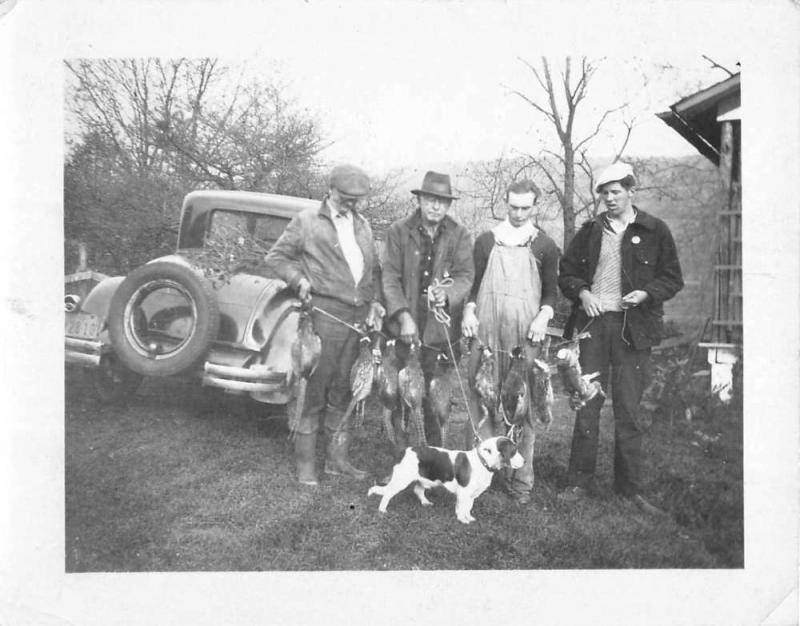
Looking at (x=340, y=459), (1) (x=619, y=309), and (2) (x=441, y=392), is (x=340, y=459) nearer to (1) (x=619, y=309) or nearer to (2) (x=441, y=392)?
(2) (x=441, y=392)

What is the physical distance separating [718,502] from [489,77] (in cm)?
315

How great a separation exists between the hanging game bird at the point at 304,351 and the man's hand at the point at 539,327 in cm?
137

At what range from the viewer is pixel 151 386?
4137 millimetres

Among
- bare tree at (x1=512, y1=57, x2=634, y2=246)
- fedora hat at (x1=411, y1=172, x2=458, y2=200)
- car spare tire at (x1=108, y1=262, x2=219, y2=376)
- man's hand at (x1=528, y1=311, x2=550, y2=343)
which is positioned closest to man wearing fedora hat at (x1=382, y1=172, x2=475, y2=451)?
fedora hat at (x1=411, y1=172, x2=458, y2=200)

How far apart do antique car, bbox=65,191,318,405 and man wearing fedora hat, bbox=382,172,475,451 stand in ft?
2.24

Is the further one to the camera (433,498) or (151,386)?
(151,386)

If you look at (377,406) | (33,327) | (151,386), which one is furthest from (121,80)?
(377,406)

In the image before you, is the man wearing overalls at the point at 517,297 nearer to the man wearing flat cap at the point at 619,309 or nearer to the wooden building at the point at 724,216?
the man wearing flat cap at the point at 619,309

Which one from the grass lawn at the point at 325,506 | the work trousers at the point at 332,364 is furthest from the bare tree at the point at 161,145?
the grass lawn at the point at 325,506

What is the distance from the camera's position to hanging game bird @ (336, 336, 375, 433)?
12.8ft

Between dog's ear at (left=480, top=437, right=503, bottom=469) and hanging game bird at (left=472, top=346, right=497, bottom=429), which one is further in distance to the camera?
hanging game bird at (left=472, top=346, right=497, bottom=429)

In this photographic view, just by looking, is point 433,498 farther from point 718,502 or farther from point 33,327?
point 33,327

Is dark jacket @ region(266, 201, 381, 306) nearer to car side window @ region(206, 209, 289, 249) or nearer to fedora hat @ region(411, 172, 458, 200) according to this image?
car side window @ region(206, 209, 289, 249)

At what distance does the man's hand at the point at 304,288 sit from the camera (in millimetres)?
3910
